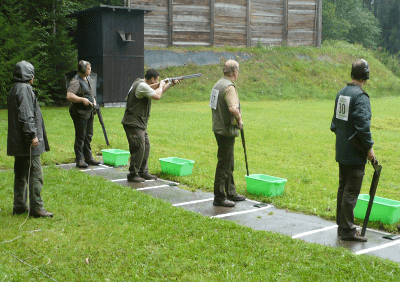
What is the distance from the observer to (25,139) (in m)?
5.73

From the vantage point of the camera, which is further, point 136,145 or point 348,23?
point 348,23

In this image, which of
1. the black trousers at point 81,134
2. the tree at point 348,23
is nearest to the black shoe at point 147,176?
the black trousers at point 81,134

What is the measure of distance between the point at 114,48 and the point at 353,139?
52.8ft

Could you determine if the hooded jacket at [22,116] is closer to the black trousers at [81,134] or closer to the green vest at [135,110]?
the green vest at [135,110]

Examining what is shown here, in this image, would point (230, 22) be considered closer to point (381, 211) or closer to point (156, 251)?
point (381, 211)

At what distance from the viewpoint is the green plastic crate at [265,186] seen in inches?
285

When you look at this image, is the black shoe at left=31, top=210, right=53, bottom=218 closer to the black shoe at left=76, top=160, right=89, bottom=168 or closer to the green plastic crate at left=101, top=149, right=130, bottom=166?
the black shoe at left=76, top=160, right=89, bottom=168

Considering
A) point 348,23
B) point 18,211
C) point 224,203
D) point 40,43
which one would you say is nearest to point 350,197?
point 224,203

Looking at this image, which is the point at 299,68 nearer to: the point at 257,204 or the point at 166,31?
the point at 166,31

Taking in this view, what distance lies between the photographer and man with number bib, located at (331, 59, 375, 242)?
201 inches

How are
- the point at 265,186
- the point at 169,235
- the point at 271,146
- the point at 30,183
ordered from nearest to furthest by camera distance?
the point at 169,235
the point at 30,183
the point at 265,186
the point at 271,146

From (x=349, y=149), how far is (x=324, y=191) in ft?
9.22

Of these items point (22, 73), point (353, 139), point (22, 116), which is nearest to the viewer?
point (353, 139)

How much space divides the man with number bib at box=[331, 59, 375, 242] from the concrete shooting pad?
0.80 feet
